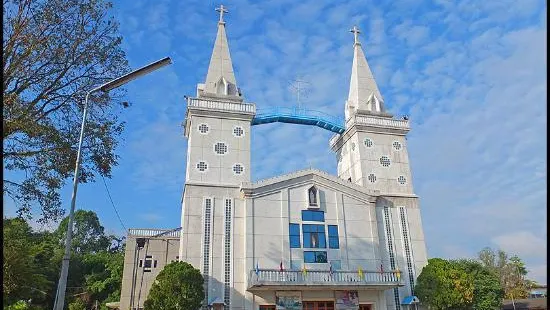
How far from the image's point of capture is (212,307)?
25.6 metres

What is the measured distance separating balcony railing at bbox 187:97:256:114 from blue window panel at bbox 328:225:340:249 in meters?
10.1

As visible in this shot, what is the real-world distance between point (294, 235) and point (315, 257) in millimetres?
1935

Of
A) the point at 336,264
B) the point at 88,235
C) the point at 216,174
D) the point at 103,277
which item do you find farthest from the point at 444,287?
the point at 88,235

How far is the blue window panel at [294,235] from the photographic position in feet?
93.7

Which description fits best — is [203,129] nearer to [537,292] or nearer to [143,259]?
[143,259]

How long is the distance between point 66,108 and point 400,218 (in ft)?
79.9

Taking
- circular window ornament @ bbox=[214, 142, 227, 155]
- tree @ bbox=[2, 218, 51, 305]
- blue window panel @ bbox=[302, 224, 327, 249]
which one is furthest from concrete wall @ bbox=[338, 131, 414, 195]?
tree @ bbox=[2, 218, 51, 305]

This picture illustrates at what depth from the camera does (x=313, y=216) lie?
29.7 meters

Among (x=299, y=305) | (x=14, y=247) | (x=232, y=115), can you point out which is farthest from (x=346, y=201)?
(x=14, y=247)

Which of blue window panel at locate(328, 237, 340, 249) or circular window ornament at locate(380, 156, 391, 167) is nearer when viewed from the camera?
blue window panel at locate(328, 237, 340, 249)

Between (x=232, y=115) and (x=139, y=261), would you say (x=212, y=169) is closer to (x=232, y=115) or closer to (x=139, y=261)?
(x=232, y=115)

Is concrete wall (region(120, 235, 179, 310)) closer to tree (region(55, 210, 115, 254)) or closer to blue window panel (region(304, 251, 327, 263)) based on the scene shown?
blue window panel (region(304, 251, 327, 263))

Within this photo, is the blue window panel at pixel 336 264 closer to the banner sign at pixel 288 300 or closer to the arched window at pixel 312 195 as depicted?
the banner sign at pixel 288 300

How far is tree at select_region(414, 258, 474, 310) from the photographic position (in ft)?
85.7
